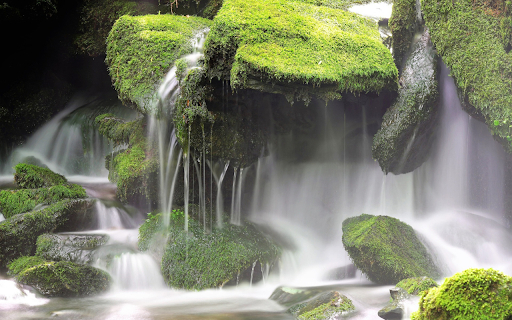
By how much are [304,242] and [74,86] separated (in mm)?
8451

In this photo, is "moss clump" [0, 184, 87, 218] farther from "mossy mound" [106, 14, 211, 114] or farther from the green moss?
"mossy mound" [106, 14, 211, 114]

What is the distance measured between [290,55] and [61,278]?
461 cm

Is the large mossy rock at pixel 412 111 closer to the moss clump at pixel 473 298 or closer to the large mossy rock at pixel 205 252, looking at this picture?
the large mossy rock at pixel 205 252

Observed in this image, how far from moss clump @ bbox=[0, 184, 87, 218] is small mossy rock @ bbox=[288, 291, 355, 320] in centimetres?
484

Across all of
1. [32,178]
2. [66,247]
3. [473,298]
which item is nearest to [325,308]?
[473,298]

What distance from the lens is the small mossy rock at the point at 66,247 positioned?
6164 millimetres

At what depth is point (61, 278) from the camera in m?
5.45

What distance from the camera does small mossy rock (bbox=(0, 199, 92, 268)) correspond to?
20.4ft

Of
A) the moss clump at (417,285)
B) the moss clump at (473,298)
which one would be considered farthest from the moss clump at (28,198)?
the moss clump at (473,298)

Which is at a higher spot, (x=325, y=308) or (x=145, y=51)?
(x=145, y=51)

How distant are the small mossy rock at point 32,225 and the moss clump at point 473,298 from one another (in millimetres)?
6061

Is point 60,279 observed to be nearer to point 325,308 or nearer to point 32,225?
point 32,225

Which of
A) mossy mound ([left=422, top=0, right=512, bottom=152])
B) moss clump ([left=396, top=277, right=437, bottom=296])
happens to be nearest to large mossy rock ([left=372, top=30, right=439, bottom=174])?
mossy mound ([left=422, top=0, right=512, bottom=152])

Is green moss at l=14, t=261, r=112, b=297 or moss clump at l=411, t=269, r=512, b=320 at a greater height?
moss clump at l=411, t=269, r=512, b=320
